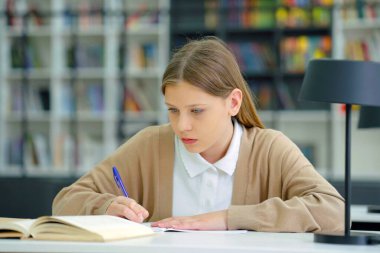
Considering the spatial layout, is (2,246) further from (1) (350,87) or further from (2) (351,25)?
(2) (351,25)

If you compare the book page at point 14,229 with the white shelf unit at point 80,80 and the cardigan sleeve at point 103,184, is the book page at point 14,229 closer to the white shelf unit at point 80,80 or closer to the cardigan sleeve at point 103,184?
the cardigan sleeve at point 103,184

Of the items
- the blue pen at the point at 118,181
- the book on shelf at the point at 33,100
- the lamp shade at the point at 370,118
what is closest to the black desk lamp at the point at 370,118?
the lamp shade at the point at 370,118

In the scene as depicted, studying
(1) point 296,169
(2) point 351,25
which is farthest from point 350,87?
(2) point 351,25

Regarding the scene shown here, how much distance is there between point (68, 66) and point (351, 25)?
2175mm

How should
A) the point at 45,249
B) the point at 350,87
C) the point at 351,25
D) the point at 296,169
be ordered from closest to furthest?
the point at 45,249 < the point at 350,87 < the point at 296,169 < the point at 351,25

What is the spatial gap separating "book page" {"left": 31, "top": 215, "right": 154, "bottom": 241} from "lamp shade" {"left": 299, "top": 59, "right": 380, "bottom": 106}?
444 millimetres

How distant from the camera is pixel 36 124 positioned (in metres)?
6.59

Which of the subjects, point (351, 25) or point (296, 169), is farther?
point (351, 25)

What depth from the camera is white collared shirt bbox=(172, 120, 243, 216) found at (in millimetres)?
2115

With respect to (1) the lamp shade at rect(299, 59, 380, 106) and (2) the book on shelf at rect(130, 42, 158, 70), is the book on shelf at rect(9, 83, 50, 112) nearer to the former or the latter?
(2) the book on shelf at rect(130, 42, 158, 70)

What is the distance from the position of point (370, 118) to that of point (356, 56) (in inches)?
126

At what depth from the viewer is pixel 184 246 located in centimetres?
136

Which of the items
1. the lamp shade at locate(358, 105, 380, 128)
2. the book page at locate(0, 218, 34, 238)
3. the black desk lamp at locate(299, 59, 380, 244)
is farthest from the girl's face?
the lamp shade at locate(358, 105, 380, 128)

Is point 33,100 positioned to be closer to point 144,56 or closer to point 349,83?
point 144,56
